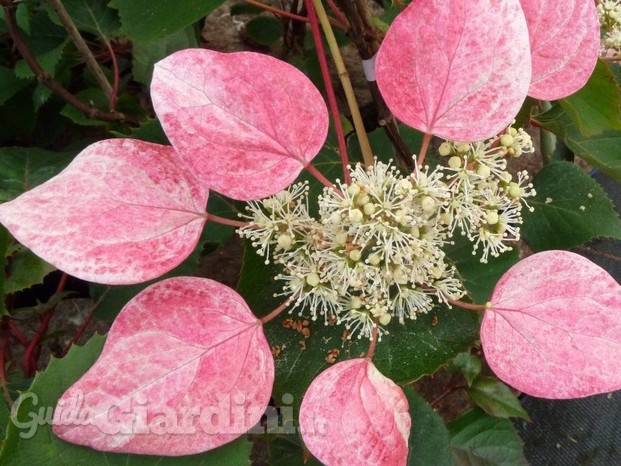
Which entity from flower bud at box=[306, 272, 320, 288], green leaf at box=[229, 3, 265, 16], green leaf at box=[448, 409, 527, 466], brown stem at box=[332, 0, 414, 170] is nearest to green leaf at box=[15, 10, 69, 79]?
green leaf at box=[229, 3, 265, 16]

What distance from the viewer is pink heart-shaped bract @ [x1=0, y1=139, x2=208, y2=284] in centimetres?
37

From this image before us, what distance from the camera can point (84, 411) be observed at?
15.2 inches

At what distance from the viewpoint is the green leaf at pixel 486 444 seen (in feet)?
2.66

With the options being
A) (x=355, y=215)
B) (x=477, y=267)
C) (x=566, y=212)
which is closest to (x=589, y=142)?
(x=566, y=212)

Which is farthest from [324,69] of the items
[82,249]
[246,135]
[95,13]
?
[95,13]

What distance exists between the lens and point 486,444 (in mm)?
818

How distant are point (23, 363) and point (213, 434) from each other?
0.34 m

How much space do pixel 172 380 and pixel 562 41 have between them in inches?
14.6

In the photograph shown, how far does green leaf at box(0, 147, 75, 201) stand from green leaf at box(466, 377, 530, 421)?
0.61 m

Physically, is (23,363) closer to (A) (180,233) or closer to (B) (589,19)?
(A) (180,233)

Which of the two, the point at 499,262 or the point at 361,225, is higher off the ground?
the point at 361,225

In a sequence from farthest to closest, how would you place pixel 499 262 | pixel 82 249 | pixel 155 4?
pixel 499 262 < pixel 155 4 < pixel 82 249

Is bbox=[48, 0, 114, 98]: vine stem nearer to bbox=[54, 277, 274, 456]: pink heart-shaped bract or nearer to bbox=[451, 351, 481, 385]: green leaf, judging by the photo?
bbox=[54, 277, 274, 456]: pink heart-shaped bract

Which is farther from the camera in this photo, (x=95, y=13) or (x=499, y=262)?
(x=95, y=13)
